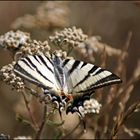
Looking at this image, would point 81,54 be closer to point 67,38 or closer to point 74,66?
point 67,38

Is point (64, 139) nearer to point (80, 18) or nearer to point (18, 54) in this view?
point (18, 54)

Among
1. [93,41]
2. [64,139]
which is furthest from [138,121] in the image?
[64,139]

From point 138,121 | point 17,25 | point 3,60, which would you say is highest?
point 17,25

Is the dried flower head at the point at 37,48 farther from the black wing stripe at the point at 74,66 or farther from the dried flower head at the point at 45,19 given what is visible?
the dried flower head at the point at 45,19

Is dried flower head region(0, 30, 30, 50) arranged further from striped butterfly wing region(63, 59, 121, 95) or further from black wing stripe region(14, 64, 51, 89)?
black wing stripe region(14, 64, 51, 89)

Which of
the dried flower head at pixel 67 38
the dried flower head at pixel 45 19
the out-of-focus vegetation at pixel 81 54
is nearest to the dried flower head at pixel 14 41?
the out-of-focus vegetation at pixel 81 54

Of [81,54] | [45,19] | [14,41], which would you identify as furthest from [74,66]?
[45,19]
